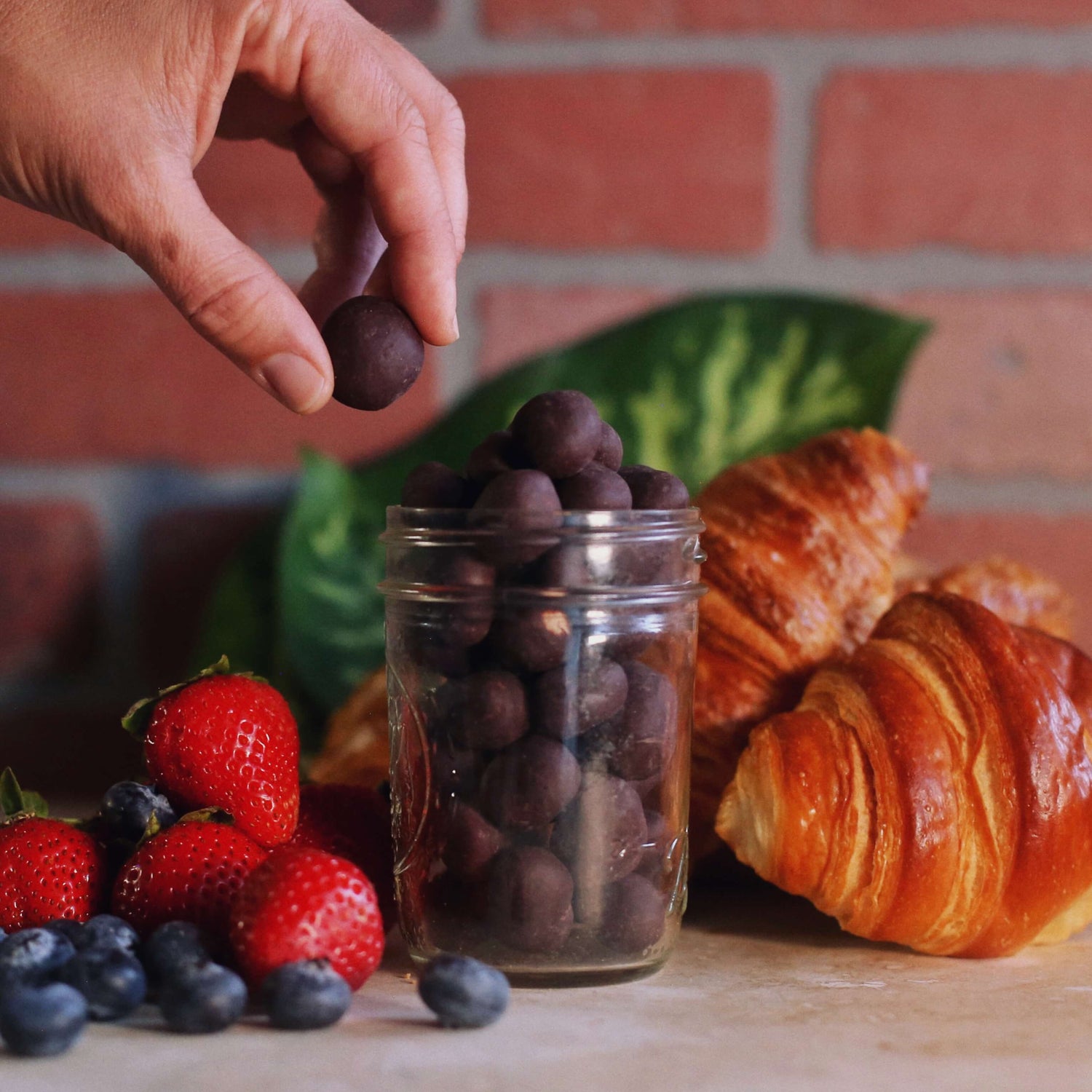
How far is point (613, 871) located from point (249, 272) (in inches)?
13.4

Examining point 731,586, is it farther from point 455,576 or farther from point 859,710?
point 455,576

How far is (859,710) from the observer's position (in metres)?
0.74

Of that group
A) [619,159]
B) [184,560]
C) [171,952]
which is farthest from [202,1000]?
[619,159]

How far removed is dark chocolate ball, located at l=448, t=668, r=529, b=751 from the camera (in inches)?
24.7

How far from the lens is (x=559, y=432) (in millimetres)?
637

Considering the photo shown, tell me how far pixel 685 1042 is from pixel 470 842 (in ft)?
0.43

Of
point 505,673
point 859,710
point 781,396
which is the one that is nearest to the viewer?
point 505,673

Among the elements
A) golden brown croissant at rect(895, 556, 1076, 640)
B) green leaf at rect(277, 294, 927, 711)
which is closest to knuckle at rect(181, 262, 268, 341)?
golden brown croissant at rect(895, 556, 1076, 640)

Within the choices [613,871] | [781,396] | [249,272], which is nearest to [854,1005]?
[613,871]

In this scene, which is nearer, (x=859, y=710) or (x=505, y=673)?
(x=505, y=673)

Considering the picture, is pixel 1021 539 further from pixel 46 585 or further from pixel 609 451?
pixel 46 585

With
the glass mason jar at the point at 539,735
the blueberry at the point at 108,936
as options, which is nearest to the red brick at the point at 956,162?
the glass mason jar at the point at 539,735

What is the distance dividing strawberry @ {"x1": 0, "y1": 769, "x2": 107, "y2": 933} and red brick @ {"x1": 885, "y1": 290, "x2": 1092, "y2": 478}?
89 cm

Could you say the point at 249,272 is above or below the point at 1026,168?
below
